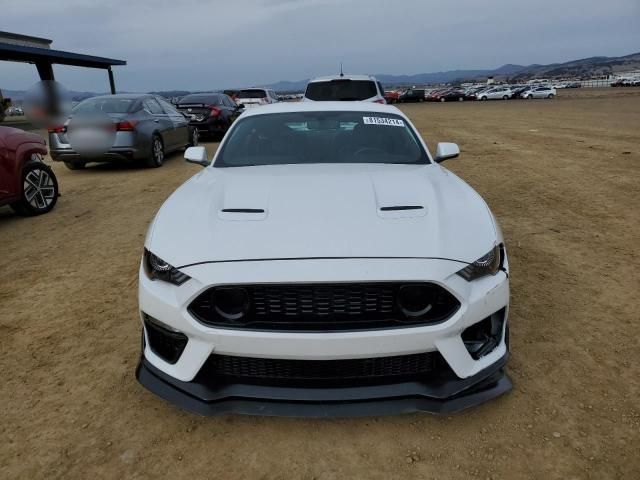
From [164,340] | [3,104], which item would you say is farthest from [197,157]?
[3,104]

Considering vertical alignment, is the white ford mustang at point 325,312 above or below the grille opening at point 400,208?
below

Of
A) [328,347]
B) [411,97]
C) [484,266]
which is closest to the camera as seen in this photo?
[328,347]

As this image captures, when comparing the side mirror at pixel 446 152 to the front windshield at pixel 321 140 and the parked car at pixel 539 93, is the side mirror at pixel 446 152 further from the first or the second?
the parked car at pixel 539 93

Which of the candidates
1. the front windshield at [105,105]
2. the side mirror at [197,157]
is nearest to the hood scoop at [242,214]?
the side mirror at [197,157]

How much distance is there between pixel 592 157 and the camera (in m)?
10.2

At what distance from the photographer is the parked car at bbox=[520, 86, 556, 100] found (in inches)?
2178

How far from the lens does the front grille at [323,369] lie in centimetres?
222

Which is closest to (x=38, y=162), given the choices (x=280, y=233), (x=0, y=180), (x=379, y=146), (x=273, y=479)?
(x=0, y=180)

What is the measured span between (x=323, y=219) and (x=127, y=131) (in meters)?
→ 7.86

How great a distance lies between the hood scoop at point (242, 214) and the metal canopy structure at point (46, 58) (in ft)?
81.5

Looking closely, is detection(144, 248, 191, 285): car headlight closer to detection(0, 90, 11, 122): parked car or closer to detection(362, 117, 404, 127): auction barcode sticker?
detection(362, 117, 404, 127): auction barcode sticker

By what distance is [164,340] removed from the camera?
95.2 inches

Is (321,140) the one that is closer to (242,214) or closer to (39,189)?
(242,214)

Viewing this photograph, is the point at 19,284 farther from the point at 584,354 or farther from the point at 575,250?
the point at 575,250
